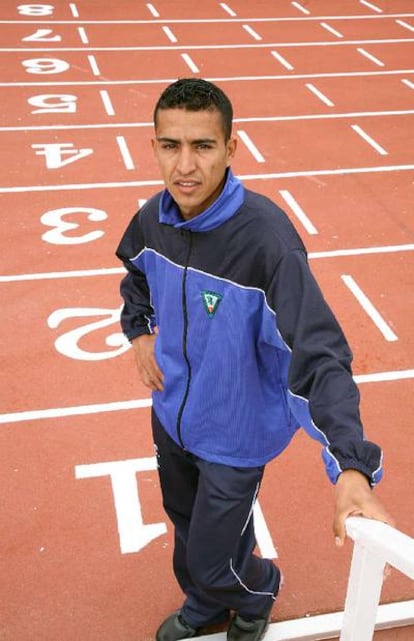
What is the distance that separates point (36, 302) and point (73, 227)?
4.67ft

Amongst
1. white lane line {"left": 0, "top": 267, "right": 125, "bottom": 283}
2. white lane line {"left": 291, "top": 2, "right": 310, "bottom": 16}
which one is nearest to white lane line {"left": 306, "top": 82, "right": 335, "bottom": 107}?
white lane line {"left": 291, "top": 2, "right": 310, "bottom": 16}

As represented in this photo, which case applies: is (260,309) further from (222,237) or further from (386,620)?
(386,620)

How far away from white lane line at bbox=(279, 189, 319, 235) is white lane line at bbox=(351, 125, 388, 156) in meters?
1.83

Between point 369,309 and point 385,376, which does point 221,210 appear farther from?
point 369,309

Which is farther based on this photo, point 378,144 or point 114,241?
point 378,144

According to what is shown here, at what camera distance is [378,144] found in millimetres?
9484

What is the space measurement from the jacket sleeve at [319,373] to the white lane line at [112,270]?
4581mm

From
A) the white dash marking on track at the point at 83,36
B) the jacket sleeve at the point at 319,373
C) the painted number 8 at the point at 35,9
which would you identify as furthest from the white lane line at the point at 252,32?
→ the jacket sleeve at the point at 319,373

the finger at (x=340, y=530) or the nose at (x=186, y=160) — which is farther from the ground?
the nose at (x=186, y=160)

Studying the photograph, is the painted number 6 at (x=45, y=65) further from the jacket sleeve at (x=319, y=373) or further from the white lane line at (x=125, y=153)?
the jacket sleeve at (x=319, y=373)

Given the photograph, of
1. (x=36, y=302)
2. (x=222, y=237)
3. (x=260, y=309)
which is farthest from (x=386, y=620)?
(x=36, y=302)

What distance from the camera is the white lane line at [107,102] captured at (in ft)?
33.8

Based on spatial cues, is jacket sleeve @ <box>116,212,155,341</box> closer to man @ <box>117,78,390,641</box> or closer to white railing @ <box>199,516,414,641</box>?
man @ <box>117,78,390,641</box>

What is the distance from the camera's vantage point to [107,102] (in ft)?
34.9
